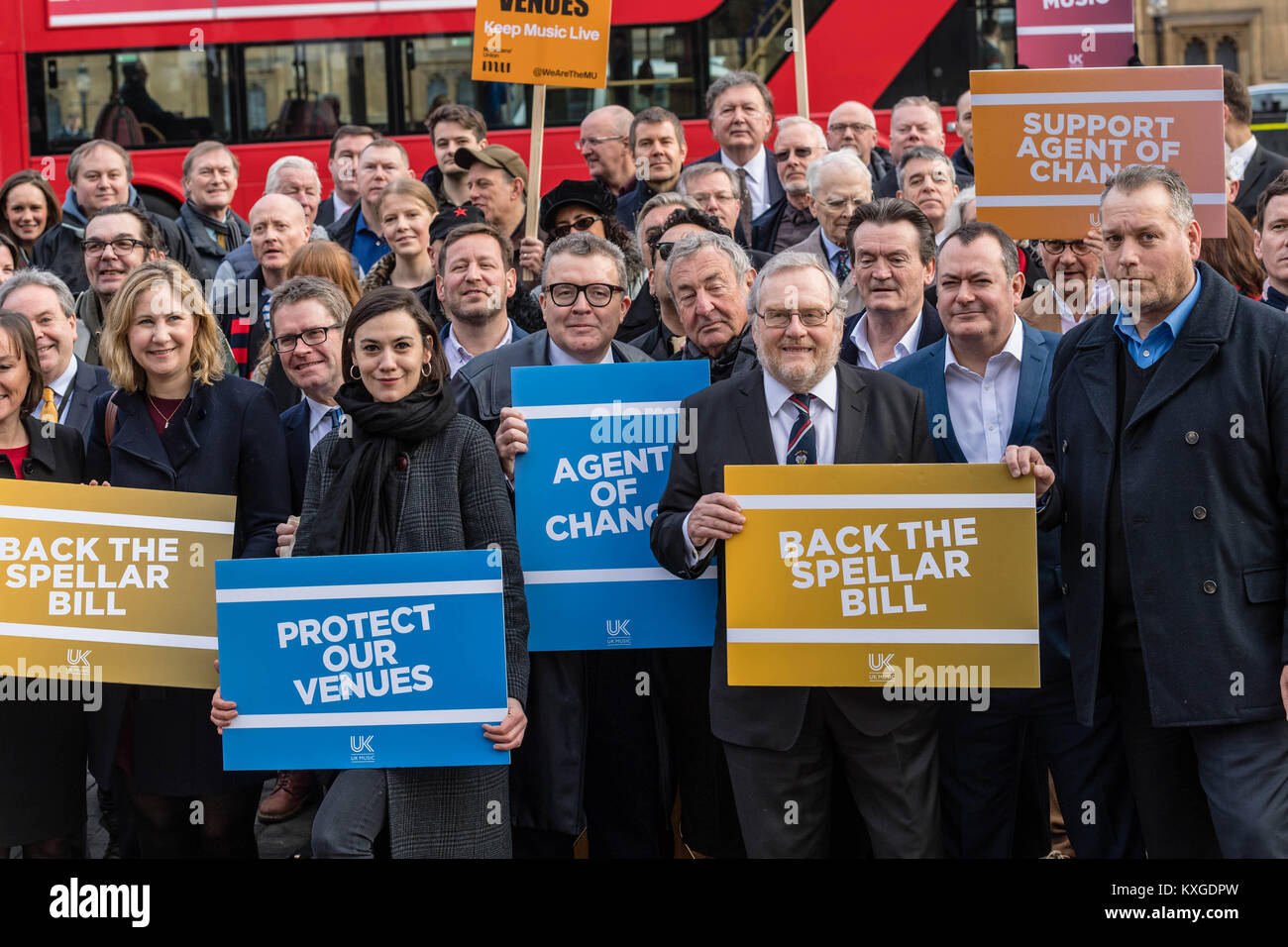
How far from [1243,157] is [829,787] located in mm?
4845

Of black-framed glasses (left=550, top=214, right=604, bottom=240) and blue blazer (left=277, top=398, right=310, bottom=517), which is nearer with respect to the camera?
blue blazer (left=277, top=398, right=310, bottom=517)

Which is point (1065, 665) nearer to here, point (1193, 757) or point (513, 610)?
point (1193, 757)

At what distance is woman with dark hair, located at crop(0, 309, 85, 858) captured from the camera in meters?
4.93

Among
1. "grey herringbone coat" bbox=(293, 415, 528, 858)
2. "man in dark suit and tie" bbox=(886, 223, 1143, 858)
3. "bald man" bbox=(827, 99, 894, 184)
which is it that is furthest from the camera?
"bald man" bbox=(827, 99, 894, 184)

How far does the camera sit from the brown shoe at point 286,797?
578 centimetres

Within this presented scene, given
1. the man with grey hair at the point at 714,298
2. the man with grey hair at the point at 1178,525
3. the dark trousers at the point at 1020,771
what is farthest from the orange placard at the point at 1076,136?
the dark trousers at the point at 1020,771

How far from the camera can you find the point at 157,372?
5016 millimetres

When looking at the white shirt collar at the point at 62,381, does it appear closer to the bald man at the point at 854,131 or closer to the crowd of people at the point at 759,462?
the crowd of people at the point at 759,462

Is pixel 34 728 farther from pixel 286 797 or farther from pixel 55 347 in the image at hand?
pixel 55 347

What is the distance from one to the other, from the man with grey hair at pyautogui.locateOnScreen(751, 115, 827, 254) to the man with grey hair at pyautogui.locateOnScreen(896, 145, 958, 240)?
59cm

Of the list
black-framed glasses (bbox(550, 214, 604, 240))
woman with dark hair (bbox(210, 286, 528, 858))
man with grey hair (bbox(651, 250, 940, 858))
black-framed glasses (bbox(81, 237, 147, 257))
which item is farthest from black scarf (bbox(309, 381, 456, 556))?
black-framed glasses (bbox(81, 237, 147, 257))

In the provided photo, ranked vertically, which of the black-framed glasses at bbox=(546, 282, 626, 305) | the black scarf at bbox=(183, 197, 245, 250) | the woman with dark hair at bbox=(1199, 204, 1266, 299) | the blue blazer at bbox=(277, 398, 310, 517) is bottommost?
the blue blazer at bbox=(277, 398, 310, 517)

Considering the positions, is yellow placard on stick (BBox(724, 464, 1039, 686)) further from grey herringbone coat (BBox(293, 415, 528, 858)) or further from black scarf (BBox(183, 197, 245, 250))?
black scarf (BBox(183, 197, 245, 250))
